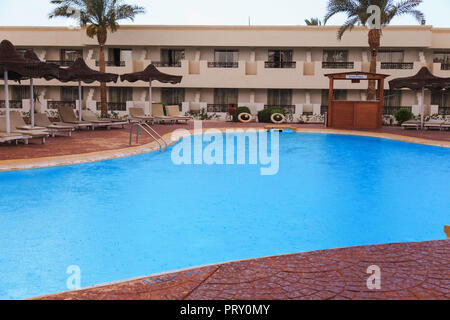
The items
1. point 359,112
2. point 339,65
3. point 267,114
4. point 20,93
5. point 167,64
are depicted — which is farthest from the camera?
point 20,93

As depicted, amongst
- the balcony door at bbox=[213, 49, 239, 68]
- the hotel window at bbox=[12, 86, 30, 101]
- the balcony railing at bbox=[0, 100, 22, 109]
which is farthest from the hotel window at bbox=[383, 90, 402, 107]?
the balcony railing at bbox=[0, 100, 22, 109]

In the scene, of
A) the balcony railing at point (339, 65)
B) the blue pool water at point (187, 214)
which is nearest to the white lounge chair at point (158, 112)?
the balcony railing at point (339, 65)

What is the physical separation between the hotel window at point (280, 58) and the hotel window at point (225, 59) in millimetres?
2593

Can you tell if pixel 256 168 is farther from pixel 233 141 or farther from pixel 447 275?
pixel 447 275

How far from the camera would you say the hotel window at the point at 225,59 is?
35.3m

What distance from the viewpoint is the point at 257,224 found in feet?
24.9

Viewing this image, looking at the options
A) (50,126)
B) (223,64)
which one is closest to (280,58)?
(223,64)

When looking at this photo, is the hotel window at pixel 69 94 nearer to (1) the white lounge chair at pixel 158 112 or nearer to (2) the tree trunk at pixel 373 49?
(1) the white lounge chair at pixel 158 112

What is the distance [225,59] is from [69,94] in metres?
12.9

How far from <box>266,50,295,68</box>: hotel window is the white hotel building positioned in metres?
0.08

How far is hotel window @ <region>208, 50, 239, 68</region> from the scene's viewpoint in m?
35.3

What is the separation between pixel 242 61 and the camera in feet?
109

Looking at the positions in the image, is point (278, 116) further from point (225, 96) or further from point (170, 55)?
point (170, 55)
